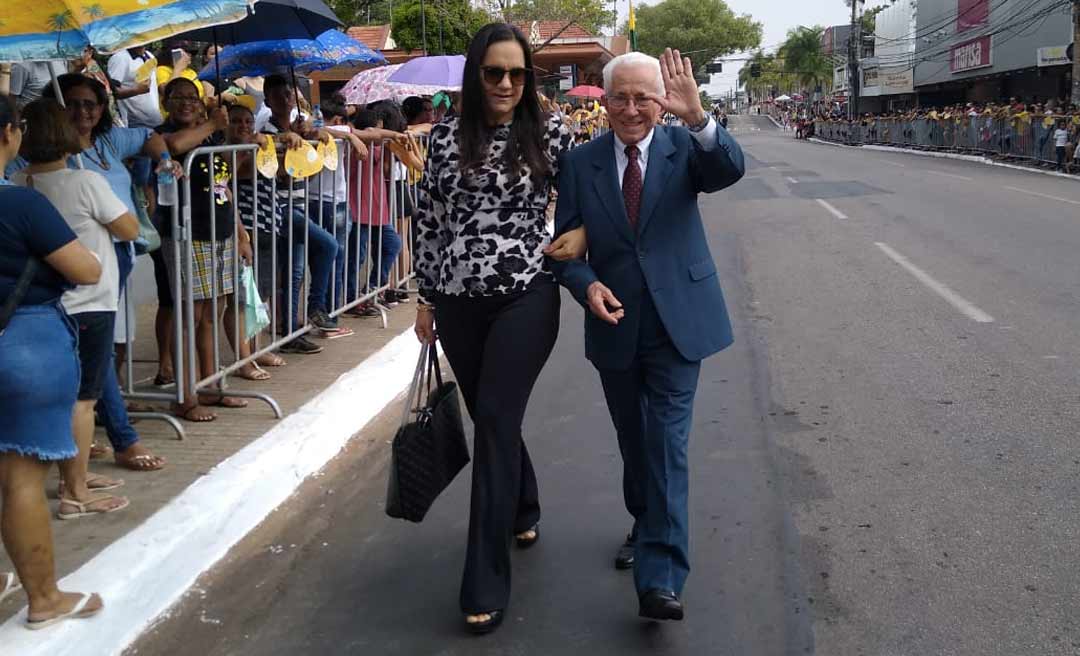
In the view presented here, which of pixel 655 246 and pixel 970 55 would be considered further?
pixel 970 55

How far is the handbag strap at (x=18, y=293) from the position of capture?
3.34 metres

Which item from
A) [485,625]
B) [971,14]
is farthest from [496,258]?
[971,14]

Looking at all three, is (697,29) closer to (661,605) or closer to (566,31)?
(566,31)

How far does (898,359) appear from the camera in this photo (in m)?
7.34

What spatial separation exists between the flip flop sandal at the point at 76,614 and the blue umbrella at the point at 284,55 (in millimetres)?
6016

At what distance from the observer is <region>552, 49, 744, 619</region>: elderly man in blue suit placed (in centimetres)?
365

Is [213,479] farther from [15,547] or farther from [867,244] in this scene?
[867,244]

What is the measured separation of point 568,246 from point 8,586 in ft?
7.43

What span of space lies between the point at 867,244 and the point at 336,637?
34.4 ft

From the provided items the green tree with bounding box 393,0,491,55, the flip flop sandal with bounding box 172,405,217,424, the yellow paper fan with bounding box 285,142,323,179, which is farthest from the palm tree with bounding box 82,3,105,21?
the green tree with bounding box 393,0,491,55

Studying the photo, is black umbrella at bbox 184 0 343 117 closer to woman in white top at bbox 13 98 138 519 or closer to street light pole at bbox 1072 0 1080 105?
woman in white top at bbox 13 98 138 519

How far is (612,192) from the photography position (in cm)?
376

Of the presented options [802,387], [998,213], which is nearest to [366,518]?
[802,387]

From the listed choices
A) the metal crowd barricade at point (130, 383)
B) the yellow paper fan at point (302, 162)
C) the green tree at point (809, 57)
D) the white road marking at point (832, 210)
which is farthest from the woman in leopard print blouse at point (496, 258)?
the green tree at point (809, 57)
